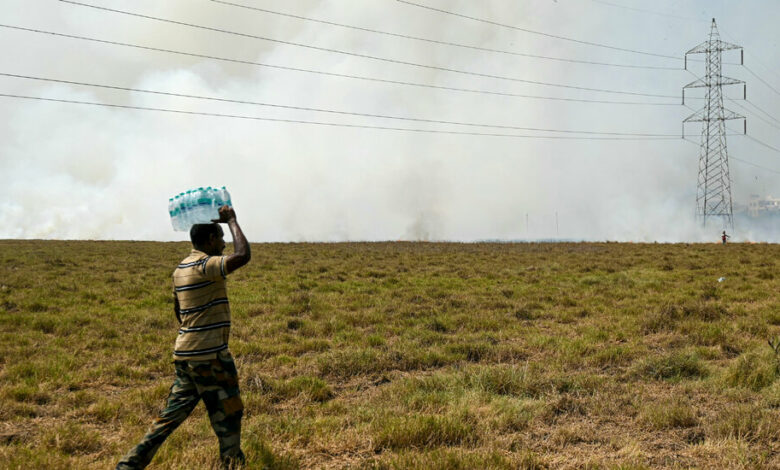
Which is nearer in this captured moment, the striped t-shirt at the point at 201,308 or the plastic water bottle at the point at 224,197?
the striped t-shirt at the point at 201,308

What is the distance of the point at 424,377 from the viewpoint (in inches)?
316

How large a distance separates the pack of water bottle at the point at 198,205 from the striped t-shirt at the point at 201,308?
1.72 feet

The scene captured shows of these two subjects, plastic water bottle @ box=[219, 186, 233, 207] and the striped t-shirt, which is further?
plastic water bottle @ box=[219, 186, 233, 207]

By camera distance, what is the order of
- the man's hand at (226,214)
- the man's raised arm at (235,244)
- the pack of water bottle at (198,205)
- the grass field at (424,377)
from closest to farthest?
the man's raised arm at (235,244), the man's hand at (226,214), the pack of water bottle at (198,205), the grass field at (424,377)

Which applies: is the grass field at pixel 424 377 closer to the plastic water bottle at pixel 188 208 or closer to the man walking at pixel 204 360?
the man walking at pixel 204 360

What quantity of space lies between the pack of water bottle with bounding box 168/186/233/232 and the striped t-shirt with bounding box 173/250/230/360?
52 cm

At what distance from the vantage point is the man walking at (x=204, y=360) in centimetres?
448

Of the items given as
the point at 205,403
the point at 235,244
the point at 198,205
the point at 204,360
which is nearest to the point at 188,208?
the point at 198,205

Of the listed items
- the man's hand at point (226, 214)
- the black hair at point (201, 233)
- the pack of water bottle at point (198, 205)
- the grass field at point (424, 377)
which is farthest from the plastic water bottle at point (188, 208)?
the grass field at point (424, 377)

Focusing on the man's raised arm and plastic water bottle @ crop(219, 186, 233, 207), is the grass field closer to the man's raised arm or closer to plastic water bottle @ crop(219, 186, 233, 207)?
the man's raised arm

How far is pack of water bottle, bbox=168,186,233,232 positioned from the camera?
5.05 meters

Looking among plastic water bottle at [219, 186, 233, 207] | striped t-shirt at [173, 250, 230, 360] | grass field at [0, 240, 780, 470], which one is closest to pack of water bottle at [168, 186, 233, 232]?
plastic water bottle at [219, 186, 233, 207]

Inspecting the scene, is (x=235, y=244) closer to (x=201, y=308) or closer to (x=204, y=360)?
(x=201, y=308)

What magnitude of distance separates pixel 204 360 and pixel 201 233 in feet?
3.73
